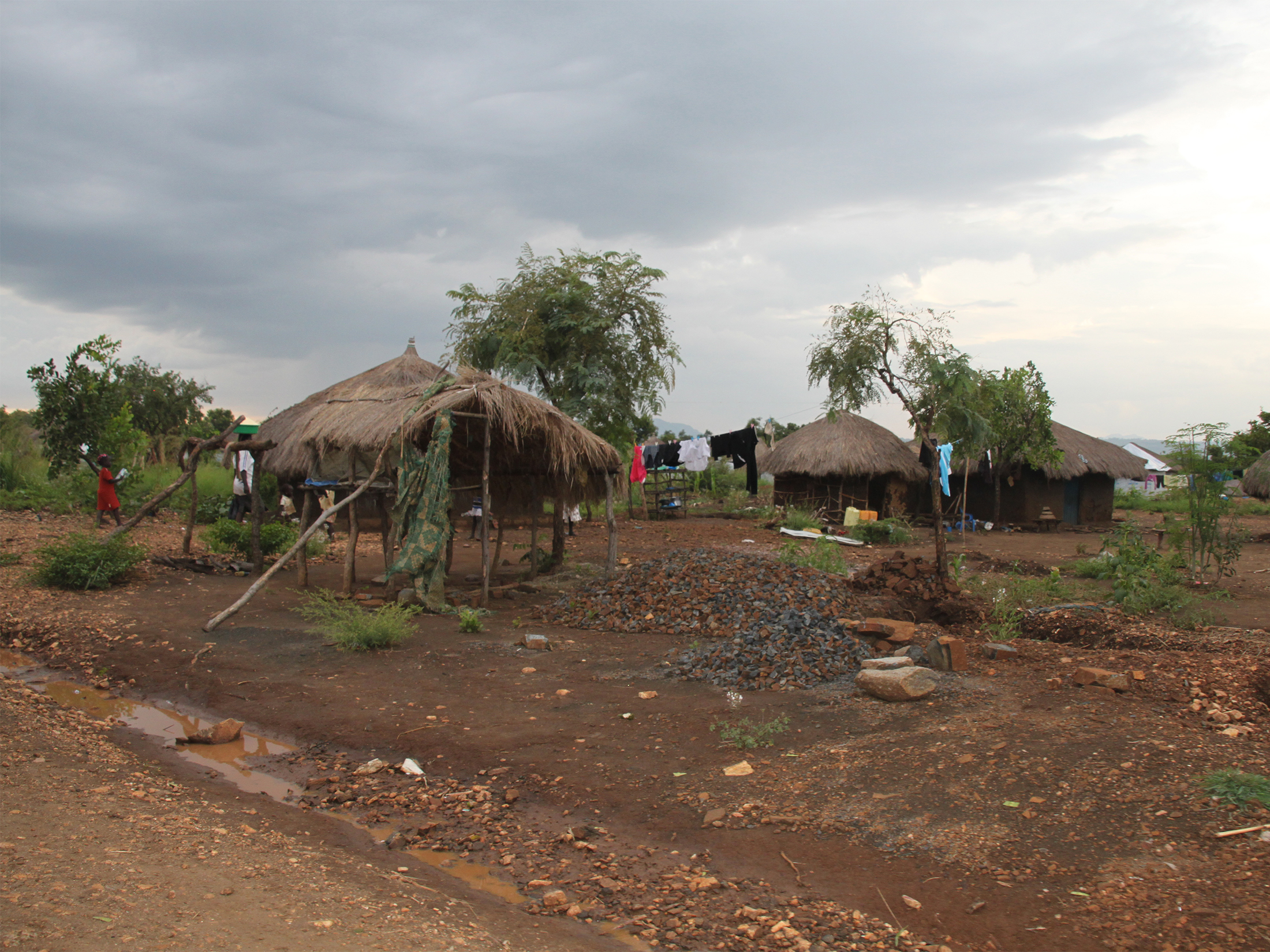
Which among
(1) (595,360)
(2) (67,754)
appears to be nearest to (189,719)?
(2) (67,754)

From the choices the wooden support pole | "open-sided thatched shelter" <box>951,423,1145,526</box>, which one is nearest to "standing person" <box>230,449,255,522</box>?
the wooden support pole

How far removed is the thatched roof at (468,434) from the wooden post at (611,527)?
0.59 ft

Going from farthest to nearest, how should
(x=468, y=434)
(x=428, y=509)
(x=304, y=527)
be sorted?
(x=304, y=527), (x=468, y=434), (x=428, y=509)

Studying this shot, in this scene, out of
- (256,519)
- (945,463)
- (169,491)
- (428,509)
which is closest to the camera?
(428,509)

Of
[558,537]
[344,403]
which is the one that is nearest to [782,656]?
[558,537]

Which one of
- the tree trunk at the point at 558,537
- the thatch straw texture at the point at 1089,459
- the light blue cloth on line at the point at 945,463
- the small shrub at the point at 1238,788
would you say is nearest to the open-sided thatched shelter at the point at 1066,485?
the thatch straw texture at the point at 1089,459

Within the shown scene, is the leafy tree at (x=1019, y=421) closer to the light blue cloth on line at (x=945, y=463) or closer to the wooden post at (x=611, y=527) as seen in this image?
the light blue cloth on line at (x=945, y=463)

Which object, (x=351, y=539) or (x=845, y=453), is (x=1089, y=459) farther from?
(x=351, y=539)

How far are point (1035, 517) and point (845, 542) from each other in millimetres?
8868

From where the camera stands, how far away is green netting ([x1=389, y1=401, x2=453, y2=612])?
27.3 feet

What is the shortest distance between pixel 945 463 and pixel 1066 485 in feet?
18.9

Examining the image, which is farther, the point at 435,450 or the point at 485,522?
the point at 485,522

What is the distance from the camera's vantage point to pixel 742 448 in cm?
2311

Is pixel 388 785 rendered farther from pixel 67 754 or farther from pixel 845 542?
pixel 845 542
